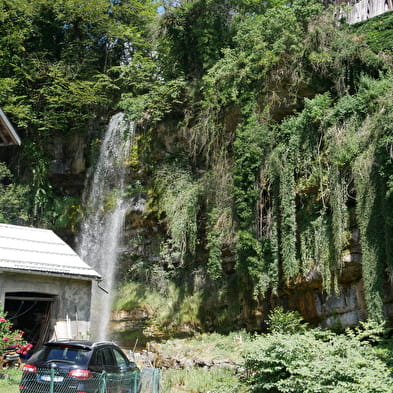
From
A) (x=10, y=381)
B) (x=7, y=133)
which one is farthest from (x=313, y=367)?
(x=7, y=133)

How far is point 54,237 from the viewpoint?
51.3ft

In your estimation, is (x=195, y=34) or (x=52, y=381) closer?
(x=52, y=381)

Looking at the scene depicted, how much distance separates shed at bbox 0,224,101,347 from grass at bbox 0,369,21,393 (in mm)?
1588

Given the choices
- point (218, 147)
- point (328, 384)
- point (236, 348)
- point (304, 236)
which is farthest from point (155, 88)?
point (328, 384)

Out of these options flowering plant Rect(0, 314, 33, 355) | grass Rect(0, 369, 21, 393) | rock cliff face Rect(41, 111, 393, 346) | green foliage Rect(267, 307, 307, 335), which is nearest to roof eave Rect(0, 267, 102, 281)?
flowering plant Rect(0, 314, 33, 355)

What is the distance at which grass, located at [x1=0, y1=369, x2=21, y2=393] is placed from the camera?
9808mm

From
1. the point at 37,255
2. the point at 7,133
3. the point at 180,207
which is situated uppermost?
the point at 7,133

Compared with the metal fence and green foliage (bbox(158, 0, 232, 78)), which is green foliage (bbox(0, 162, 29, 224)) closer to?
green foliage (bbox(158, 0, 232, 78))

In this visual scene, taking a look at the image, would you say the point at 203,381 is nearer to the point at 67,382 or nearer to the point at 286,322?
the point at 286,322

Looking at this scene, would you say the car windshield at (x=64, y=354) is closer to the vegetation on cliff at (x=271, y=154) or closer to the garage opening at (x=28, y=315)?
the garage opening at (x=28, y=315)

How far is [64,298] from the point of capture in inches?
537

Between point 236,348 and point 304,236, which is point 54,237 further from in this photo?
point 304,236

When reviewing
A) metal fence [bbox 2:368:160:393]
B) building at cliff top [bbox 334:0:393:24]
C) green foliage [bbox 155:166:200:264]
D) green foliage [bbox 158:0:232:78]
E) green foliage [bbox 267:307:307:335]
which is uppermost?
green foliage [bbox 158:0:232:78]

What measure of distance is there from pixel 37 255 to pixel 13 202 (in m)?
10.3
